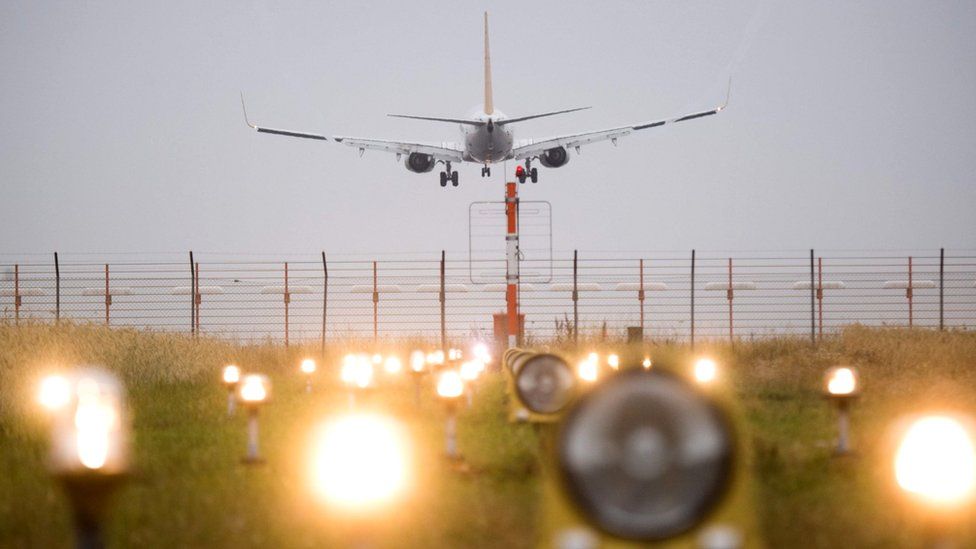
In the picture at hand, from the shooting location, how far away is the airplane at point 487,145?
37406mm

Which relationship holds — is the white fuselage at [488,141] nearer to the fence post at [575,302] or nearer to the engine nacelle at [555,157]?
the engine nacelle at [555,157]

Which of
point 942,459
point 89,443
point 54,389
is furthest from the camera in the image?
point 54,389

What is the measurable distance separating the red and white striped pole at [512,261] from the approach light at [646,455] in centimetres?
1581

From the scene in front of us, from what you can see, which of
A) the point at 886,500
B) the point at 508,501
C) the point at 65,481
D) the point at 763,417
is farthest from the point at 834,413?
the point at 65,481

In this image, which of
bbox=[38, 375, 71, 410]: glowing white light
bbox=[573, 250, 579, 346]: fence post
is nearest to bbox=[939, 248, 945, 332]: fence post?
bbox=[573, 250, 579, 346]: fence post

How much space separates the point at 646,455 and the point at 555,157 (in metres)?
34.4

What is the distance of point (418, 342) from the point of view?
2562 cm

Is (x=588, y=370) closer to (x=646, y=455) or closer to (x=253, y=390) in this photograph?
(x=253, y=390)

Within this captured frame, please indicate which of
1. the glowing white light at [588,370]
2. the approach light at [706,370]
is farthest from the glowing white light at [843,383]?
the glowing white light at [588,370]

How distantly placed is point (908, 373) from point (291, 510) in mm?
12795

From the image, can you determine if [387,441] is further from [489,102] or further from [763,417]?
[489,102]

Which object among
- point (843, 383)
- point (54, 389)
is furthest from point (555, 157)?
point (54, 389)

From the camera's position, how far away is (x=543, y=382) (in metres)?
10.4

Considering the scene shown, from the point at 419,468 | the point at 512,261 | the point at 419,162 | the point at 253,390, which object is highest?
the point at 419,162
